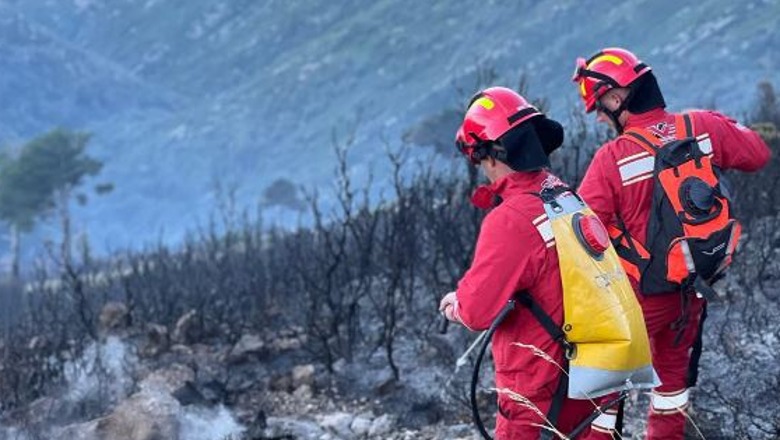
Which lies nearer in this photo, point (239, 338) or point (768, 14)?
point (239, 338)

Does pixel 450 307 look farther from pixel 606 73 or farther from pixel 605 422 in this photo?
pixel 606 73

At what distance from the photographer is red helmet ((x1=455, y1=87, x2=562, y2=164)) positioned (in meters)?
2.84

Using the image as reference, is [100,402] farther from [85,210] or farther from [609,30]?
[85,210]

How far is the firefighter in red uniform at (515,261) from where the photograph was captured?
2.73 m

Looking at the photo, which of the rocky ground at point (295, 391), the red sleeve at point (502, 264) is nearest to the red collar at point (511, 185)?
the red sleeve at point (502, 264)

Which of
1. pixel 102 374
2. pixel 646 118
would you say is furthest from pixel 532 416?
pixel 102 374

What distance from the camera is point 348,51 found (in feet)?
225

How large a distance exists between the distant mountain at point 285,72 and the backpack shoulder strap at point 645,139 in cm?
3856

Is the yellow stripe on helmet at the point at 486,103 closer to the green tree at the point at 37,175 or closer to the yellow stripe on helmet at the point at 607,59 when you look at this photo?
the yellow stripe on helmet at the point at 607,59

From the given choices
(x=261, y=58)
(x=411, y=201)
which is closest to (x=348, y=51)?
(x=261, y=58)

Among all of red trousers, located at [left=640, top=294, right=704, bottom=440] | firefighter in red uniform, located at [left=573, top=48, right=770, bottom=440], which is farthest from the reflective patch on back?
red trousers, located at [left=640, top=294, right=704, bottom=440]

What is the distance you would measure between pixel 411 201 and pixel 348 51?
6172 centimetres

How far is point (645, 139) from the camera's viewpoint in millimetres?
3494

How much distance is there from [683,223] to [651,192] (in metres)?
0.15
